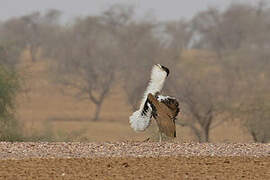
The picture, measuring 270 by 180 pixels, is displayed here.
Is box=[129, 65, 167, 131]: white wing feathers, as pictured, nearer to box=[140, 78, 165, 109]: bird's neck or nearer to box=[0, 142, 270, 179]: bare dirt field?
box=[140, 78, 165, 109]: bird's neck

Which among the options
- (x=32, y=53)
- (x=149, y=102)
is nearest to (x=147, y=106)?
(x=149, y=102)

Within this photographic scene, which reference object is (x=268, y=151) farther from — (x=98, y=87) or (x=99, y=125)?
(x=98, y=87)

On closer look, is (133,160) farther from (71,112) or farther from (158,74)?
(71,112)

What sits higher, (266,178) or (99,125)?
(99,125)

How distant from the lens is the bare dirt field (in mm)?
10898

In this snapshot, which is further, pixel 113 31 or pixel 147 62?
pixel 113 31

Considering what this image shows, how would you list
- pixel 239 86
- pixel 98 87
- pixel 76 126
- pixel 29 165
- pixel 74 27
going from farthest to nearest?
pixel 74 27 → pixel 98 87 → pixel 239 86 → pixel 76 126 → pixel 29 165

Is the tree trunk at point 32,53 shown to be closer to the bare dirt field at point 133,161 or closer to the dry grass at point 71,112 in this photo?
the dry grass at point 71,112

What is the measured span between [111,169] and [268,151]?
11.3 ft

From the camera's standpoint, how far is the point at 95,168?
1135cm

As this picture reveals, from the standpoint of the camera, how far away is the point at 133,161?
11984 millimetres

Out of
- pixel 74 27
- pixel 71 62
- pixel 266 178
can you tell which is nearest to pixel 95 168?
pixel 266 178

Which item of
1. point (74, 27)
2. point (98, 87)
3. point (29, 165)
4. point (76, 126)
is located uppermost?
point (74, 27)

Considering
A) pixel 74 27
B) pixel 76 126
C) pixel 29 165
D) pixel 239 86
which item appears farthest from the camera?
pixel 74 27
